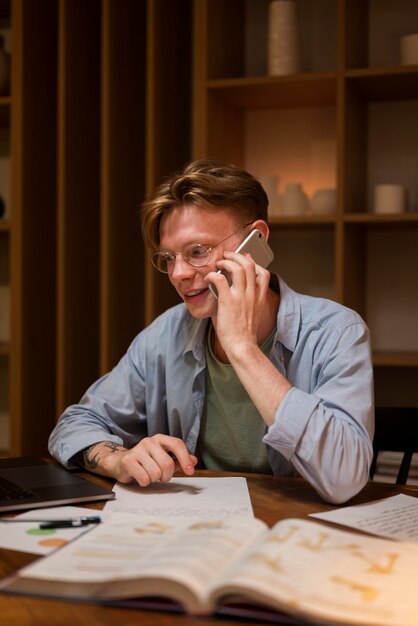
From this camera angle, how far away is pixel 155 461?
135 cm

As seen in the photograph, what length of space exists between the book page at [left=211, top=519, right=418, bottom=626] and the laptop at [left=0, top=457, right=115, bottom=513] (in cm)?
45

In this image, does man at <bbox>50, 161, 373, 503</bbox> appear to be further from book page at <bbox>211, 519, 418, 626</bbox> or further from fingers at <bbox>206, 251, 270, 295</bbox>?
book page at <bbox>211, 519, 418, 626</bbox>

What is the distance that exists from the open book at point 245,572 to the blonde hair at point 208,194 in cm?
82

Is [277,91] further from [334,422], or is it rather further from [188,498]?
[188,498]

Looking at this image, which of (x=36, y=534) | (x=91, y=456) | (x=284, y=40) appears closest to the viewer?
(x=36, y=534)

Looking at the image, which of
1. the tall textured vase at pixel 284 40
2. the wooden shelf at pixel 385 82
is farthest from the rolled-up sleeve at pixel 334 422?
the tall textured vase at pixel 284 40

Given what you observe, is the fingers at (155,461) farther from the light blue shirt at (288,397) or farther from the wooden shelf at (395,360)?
the wooden shelf at (395,360)

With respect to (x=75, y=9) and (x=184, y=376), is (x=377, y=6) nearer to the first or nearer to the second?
→ (x=75, y=9)

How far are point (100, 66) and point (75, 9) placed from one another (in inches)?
9.6

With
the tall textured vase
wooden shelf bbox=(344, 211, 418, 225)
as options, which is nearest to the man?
wooden shelf bbox=(344, 211, 418, 225)

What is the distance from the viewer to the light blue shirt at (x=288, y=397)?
1.30 metres

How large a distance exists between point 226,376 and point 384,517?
59 cm

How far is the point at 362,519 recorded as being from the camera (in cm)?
118

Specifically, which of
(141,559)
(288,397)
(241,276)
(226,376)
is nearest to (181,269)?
(241,276)
